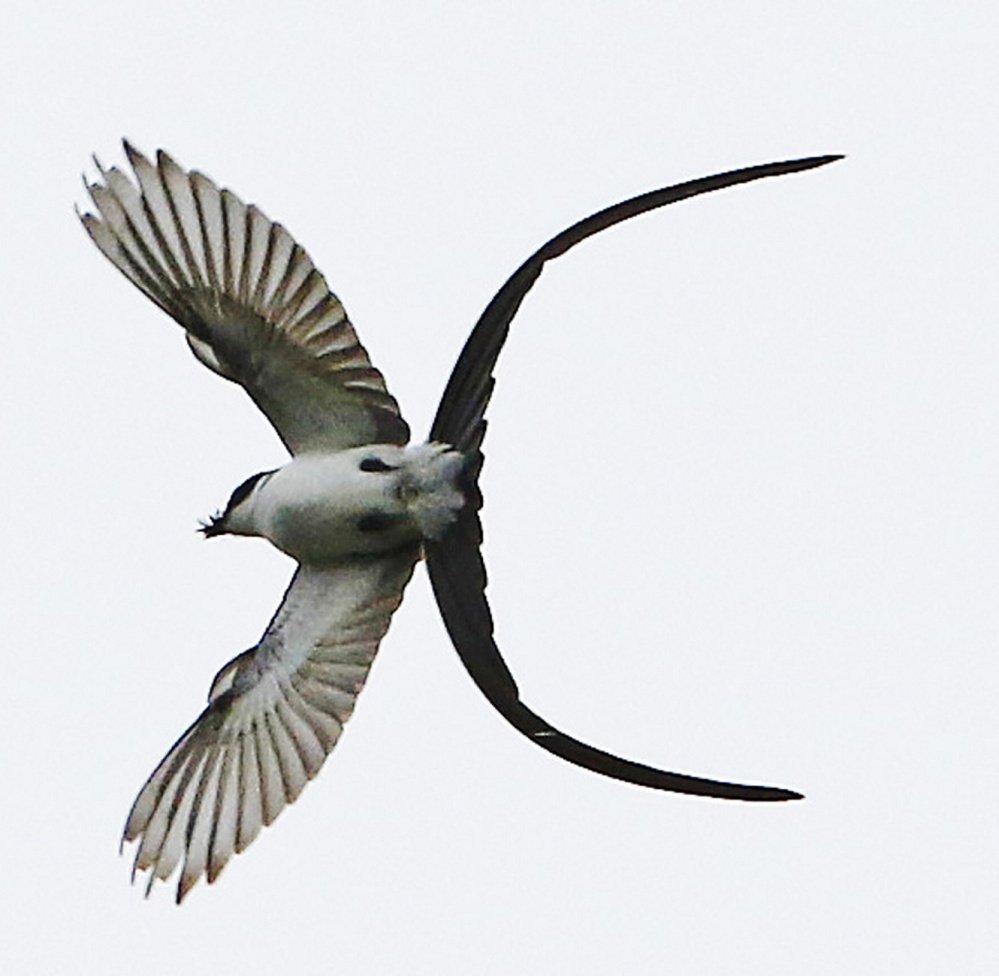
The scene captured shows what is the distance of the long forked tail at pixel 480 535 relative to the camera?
4.43 meters

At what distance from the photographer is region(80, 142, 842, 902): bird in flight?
15.1ft

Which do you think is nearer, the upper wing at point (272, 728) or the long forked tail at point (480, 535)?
the long forked tail at point (480, 535)

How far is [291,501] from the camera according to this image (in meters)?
4.71

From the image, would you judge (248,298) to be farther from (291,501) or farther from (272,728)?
(272,728)

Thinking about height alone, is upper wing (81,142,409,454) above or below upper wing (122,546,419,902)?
above

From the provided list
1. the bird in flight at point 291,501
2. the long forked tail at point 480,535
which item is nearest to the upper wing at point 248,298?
the bird in flight at point 291,501

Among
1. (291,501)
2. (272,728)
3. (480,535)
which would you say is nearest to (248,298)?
(291,501)

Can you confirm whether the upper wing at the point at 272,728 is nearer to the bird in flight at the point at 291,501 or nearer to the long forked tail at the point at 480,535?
the bird in flight at the point at 291,501

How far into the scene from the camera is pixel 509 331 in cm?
447

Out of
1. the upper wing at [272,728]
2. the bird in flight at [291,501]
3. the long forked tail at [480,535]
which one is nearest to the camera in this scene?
the long forked tail at [480,535]

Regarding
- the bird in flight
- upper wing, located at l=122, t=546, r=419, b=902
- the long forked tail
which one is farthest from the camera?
upper wing, located at l=122, t=546, r=419, b=902

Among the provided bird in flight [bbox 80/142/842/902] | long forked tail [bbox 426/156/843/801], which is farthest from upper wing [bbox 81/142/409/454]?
long forked tail [bbox 426/156/843/801]

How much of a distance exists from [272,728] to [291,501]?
35 centimetres

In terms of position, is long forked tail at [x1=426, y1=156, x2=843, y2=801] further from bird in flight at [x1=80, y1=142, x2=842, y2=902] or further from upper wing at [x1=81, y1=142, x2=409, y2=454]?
upper wing at [x1=81, y1=142, x2=409, y2=454]
